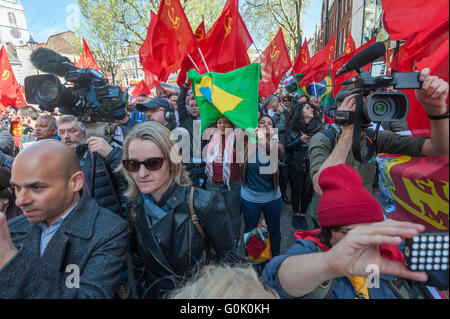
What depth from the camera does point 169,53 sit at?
3.89 metres

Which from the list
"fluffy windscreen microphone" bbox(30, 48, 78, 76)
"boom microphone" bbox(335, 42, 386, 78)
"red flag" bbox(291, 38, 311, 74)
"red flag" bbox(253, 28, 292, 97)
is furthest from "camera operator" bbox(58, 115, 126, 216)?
"red flag" bbox(291, 38, 311, 74)

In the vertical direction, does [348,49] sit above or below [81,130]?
above

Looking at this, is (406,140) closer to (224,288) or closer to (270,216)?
(224,288)

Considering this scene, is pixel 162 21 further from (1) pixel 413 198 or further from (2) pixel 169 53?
(1) pixel 413 198

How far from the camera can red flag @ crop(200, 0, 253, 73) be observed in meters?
3.59

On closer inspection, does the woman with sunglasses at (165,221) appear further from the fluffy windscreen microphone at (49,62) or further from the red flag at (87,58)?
the red flag at (87,58)

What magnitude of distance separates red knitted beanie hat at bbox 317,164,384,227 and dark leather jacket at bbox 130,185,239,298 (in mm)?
685

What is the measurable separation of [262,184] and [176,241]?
1734 millimetres

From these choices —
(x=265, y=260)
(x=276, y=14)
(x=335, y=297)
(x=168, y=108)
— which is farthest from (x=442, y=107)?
(x=276, y=14)

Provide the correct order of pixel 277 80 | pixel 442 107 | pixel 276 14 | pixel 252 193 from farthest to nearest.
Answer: pixel 276 14
pixel 277 80
pixel 252 193
pixel 442 107

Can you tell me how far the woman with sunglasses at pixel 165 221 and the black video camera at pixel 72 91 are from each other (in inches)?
24.3

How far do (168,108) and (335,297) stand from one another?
3251 millimetres

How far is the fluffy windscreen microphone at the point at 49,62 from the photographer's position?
197cm

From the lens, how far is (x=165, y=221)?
145 centimetres
